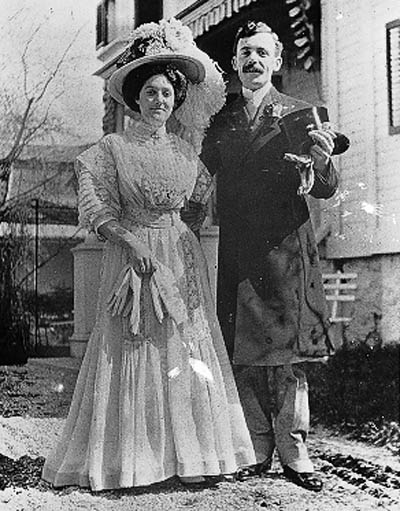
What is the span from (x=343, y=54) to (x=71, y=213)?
0.60 meters

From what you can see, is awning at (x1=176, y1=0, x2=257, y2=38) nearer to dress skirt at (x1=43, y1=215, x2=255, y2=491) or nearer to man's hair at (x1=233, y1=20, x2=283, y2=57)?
man's hair at (x1=233, y1=20, x2=283, y2=57)

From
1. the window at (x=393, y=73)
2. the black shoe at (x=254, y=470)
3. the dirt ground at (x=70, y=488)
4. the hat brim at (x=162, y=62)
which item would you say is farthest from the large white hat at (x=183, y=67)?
the black shoe at (x=254, y=470)

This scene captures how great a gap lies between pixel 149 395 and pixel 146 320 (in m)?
0.13

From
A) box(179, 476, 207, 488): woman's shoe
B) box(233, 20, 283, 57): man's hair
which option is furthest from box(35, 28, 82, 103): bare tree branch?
box(179, 476, 207, 488): woman's shoe

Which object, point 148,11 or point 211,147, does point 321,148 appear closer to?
point 211,147

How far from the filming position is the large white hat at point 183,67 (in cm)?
120

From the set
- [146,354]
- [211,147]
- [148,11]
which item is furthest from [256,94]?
[146,354]

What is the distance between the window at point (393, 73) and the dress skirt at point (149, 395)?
48 cm

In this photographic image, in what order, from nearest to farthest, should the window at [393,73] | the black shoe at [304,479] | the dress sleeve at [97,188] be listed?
the dress sleeve at [97,188] → the black shoe at [304,479] → the window at [393,73]

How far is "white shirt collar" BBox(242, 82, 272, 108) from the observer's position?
1.26 meters

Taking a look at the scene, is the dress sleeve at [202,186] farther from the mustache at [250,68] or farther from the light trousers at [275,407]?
the light trousers at [275,407]

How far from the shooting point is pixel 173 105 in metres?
1.21

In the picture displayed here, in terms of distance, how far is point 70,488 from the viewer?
1.18m

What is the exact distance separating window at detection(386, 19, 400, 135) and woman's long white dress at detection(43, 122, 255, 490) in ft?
1.40
